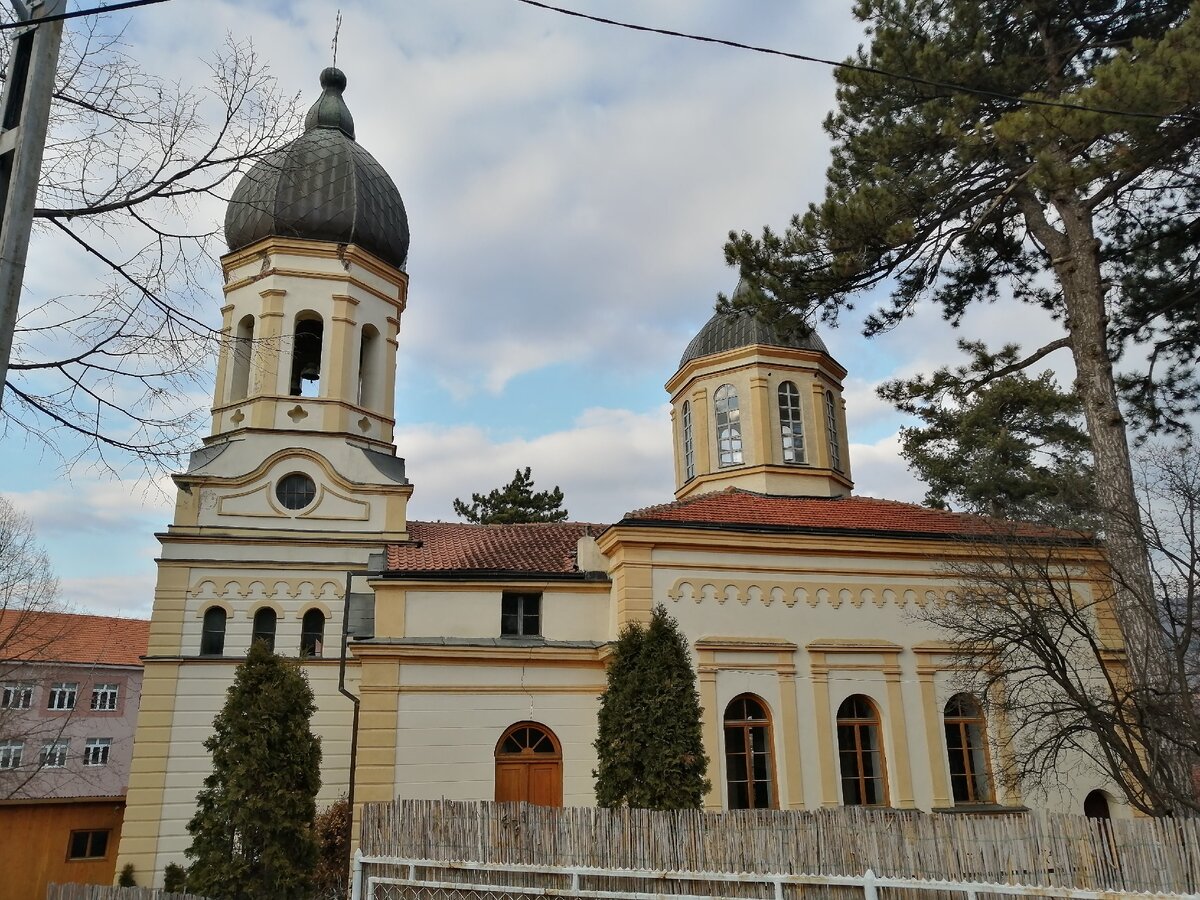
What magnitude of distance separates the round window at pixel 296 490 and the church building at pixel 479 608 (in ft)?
0.16

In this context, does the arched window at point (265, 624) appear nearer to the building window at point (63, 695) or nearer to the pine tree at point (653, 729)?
the pine tree at point (653, 729)

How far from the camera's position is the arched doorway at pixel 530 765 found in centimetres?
1503

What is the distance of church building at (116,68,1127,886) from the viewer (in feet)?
48.6

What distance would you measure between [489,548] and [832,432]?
8.92m

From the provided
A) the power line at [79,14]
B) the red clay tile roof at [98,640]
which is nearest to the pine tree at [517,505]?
the red clay tile roof at [98,640]

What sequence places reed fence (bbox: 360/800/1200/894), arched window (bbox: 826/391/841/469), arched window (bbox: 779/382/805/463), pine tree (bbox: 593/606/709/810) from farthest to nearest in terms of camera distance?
arched window (bbox: 826/391/841/469), arched window (bbox: 779/382/805/463), pine tree (bbox: 593/606/709/810), reed fence (bbox: 360/800/1200/894)

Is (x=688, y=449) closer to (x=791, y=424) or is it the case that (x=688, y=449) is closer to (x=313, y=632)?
(x=791, y=424)

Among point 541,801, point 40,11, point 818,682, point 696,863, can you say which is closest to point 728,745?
point 818,682

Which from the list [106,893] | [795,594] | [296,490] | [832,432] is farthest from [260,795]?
[832,432]

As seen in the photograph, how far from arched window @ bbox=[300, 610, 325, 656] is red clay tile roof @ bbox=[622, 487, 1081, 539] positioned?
6860 millimetres

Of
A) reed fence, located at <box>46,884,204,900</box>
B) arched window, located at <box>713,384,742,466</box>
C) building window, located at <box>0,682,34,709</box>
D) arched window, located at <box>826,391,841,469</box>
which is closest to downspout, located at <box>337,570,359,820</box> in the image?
reed fence, located at <box>46,884,204,900</box>

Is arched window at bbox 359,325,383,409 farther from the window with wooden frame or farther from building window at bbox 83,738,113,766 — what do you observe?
building window at bbox 83,738,113,766

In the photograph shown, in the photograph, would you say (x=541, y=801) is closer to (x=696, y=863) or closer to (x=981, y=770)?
(x=696, y=863)

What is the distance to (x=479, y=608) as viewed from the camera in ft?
52.3
